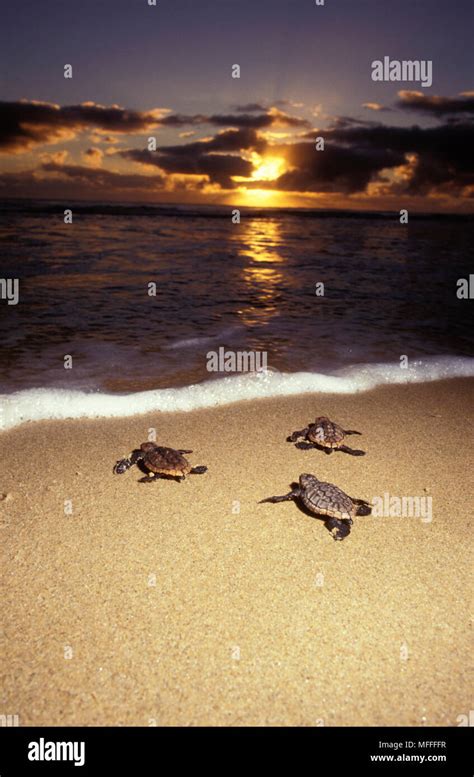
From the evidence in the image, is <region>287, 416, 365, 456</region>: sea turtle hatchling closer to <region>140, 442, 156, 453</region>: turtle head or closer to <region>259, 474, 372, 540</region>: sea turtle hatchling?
<region>259, 474, 372, 540</region>: sea turtle hatchling

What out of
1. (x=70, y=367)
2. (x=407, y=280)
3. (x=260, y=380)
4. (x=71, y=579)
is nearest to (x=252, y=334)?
(x=260, y=380)

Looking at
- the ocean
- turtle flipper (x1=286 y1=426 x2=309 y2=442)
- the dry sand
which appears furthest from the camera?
the ocean

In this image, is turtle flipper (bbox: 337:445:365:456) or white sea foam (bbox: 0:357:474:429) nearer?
turtle flipper (bbox: 337:445:365:456)

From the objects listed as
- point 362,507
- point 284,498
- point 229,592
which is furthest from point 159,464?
point 362,507

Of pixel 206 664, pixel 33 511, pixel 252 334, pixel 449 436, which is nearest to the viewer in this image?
pixel 206 664

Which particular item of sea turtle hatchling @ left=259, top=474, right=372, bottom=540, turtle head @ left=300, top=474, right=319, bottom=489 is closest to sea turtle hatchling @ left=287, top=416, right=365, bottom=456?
turtle head @ left=300, top=474, right=319, bottom=489

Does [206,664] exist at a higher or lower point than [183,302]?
lower
